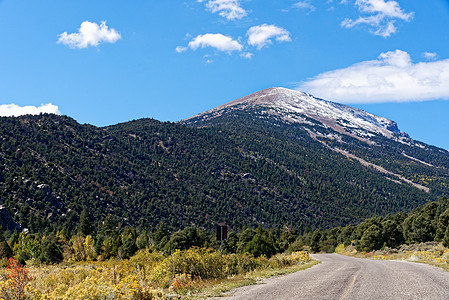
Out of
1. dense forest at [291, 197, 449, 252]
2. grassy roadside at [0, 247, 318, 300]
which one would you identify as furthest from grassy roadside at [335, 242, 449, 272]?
grassy roadside at [0, 247, 318, 300]

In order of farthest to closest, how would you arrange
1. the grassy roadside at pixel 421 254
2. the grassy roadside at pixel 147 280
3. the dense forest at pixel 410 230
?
the dense forest at pixel 410 230, the grassy roadside at pixel 421 254, the grassy roadside at pixel 147 280

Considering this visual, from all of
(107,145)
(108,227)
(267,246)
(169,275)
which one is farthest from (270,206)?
(169,275)

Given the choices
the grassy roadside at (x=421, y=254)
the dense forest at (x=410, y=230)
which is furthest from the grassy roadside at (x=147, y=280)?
the dense forest at (x=410, y=230)

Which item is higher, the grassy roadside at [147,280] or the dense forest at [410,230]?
the grassy roadside at [147,280]

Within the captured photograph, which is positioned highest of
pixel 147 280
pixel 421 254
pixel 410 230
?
pixel 147 280

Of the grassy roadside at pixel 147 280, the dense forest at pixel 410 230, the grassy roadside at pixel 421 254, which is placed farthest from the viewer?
the dense forest at pixel 410 230

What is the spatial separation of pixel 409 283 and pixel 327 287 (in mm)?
3187

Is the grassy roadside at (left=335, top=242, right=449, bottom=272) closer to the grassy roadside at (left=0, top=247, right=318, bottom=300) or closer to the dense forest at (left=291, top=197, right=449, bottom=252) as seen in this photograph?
the dense forest at (left=291, top=197, right=449, bottom=252)

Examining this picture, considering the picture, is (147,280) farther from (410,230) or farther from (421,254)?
(410,230)

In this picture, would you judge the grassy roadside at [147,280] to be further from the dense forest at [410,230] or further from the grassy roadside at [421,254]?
the dense forest at [410,230]

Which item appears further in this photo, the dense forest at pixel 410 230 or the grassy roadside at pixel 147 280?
the dense forest at pixel 410 230

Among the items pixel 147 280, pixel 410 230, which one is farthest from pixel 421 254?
pixel 147 280

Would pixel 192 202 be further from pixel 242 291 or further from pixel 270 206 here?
pixel 242 291

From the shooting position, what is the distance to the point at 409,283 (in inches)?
491
